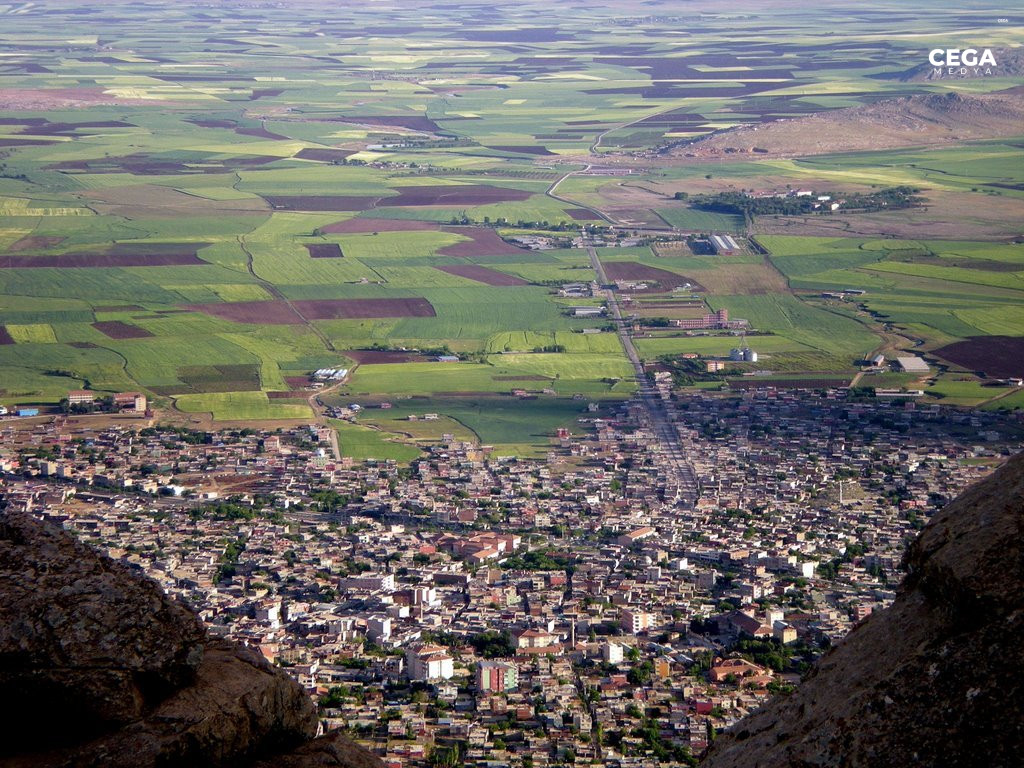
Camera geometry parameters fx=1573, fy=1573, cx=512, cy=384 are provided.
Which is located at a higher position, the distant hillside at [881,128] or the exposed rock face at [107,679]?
the exposed rock face at [107,679]

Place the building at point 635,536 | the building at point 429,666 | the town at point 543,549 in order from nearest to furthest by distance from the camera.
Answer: the town at point 543,549, the building at point 429,666, the building at point 635,536

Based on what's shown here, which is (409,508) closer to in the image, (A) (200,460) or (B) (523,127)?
(A) (200,460)

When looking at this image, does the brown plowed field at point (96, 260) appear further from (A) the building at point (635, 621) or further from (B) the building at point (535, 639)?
(B) the building at point (535, 639)

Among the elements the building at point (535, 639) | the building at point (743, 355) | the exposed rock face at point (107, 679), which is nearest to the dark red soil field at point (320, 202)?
the building at point (743, 355)

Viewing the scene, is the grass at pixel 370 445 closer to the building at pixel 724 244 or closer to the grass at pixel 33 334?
the grass at pixel 33 334

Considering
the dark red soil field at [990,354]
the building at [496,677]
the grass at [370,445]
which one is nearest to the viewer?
the building at [496,677]

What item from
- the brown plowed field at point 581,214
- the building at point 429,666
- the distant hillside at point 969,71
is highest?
the building at point 429,666

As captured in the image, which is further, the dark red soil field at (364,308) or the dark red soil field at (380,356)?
the dark red soil field at (364,308)

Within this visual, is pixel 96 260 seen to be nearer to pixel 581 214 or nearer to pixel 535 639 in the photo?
pixel 581 214

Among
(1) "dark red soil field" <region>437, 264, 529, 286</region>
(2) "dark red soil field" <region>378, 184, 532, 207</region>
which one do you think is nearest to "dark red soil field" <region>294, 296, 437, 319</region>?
(1) "dark red soil field" <region>437, 264, 529, 286</region>
